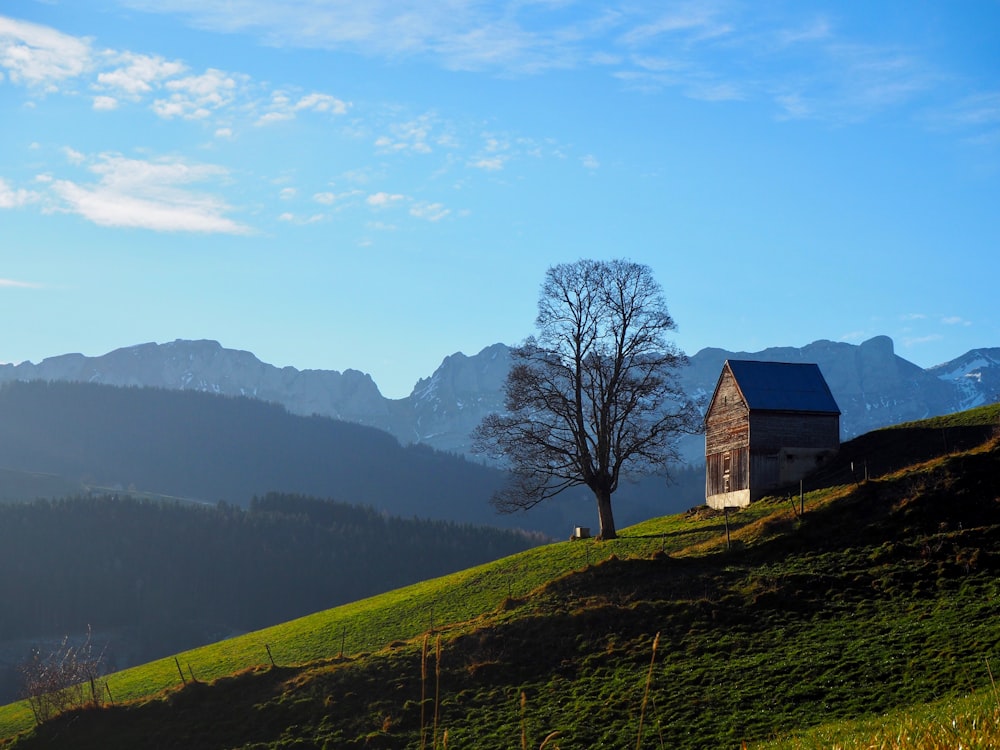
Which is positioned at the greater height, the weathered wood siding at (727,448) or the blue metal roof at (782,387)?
the blue metal roof at (782,387)

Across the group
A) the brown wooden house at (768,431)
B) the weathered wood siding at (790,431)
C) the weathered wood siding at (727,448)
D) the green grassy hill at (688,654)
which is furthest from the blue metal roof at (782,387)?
the green grassy hill at (688,654)

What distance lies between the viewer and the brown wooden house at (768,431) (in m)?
69.8

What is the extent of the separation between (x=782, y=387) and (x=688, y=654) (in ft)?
124

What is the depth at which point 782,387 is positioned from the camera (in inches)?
2867

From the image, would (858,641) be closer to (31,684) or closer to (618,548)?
(618,548)

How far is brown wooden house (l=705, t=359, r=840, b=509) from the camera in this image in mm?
69812

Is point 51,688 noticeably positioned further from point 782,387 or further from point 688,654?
point 782,387

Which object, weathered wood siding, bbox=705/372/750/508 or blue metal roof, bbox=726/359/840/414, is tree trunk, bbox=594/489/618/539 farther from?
blue metal roof, bbox=726/359/840/414

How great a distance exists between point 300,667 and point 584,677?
14.4m

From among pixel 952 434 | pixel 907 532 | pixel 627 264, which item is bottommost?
pixel 907 532

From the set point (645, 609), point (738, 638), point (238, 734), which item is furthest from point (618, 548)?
point (238, 734)

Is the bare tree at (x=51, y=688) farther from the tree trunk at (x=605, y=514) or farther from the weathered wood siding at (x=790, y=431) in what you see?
the weathered wood siding at (x=790, y=431)

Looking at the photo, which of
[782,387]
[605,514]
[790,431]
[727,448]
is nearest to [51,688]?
[605,514]

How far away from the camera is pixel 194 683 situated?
44469 millimetres
